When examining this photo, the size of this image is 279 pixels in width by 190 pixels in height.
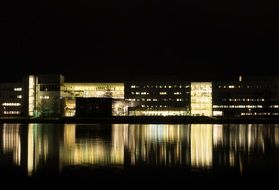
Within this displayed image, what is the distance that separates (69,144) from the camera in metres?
26.5

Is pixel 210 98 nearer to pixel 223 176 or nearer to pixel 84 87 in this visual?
pixel 84 87

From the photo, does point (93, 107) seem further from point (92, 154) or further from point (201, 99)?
point (92, 154)

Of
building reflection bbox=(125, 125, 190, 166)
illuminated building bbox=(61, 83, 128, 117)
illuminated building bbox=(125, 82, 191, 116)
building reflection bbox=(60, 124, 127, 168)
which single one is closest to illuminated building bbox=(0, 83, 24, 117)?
illuminated building bbox=(61, 83, 128, 117)

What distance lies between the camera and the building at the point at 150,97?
75.9 meters

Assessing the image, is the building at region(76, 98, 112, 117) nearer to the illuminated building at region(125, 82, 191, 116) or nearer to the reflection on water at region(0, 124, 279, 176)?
the illuminated building at region(125, 82, 191, 116)

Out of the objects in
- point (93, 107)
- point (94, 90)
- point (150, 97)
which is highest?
point (94, 90)

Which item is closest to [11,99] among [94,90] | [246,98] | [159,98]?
[94,90]

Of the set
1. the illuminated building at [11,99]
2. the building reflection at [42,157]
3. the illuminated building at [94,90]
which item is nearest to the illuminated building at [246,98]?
the illuminated building at [94,90]

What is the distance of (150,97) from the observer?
3172 inches

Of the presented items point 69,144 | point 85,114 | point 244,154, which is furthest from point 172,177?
point 85,114

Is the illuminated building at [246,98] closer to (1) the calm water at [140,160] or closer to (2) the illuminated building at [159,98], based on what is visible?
(2) the illuminated building at [159,98]

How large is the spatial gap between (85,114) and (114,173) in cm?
5623

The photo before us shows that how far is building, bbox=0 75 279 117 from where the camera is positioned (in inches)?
2987

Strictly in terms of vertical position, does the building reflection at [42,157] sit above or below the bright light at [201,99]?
below
